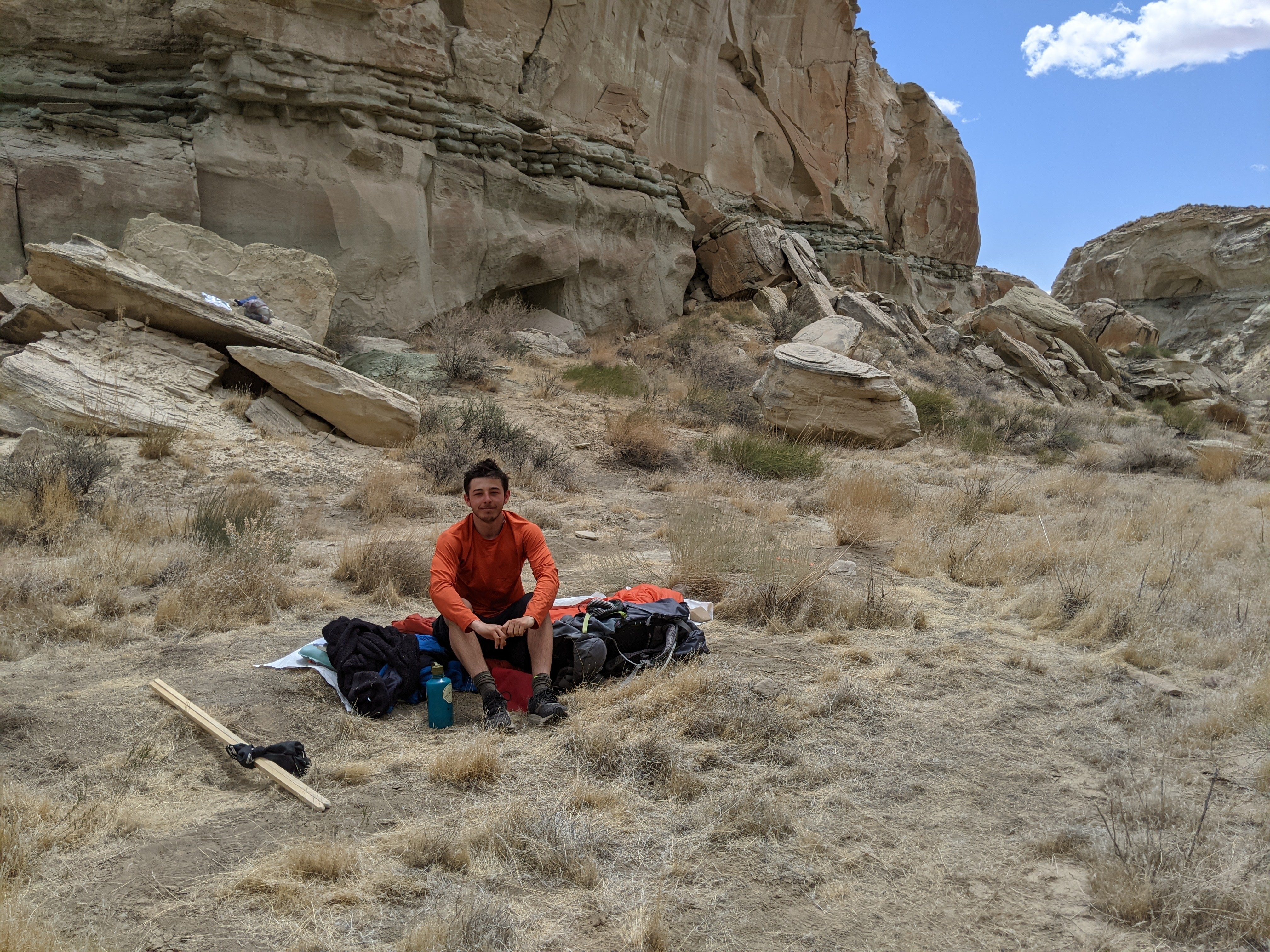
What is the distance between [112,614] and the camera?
4613 millimetres

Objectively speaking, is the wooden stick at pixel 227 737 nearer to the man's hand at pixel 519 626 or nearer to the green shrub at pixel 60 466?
the man's hand at pixel 519 626

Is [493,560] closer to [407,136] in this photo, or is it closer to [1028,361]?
[407,136]

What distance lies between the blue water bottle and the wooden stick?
0.66 metres

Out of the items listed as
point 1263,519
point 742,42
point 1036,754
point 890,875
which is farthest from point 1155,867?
point 742,42

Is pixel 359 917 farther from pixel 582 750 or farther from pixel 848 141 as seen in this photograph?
pixel 848 141

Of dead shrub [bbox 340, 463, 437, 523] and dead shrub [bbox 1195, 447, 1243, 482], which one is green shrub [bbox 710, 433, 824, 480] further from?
dead shrub [bbox 1195, 447, 1243, 482]

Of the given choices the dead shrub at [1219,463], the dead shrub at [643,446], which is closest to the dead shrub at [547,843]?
the dead shrub at [643,446]

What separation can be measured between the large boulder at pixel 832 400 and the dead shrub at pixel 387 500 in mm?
5421

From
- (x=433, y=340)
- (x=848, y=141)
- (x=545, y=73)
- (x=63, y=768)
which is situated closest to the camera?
(x=63, y=768)

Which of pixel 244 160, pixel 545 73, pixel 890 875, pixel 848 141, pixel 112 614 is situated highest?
pixel 848 141

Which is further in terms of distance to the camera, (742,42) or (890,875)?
(742,42)

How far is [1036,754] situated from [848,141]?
27728mm

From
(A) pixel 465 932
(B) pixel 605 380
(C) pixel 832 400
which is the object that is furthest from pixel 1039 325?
(A) pixel 465 932

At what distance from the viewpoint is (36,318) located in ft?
27.7
